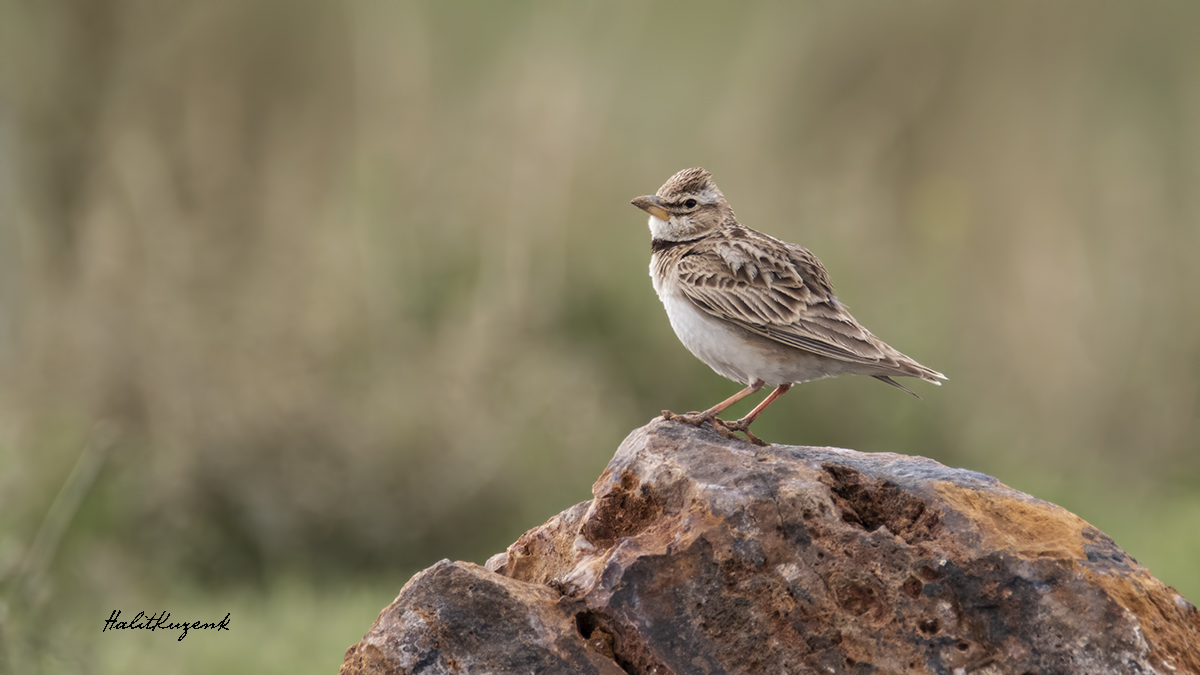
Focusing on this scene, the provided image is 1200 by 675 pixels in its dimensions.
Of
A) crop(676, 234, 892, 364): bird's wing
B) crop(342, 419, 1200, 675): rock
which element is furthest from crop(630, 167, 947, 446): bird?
crop(342, 419, 1200, 675): rock

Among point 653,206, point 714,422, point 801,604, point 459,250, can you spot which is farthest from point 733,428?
point 459,250

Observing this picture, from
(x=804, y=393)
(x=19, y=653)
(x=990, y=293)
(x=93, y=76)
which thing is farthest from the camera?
(x=990, y=293)

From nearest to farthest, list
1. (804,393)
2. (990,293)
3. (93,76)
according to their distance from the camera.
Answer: (93,76)
(804,393)
(990,293)

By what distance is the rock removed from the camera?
9.29 feet

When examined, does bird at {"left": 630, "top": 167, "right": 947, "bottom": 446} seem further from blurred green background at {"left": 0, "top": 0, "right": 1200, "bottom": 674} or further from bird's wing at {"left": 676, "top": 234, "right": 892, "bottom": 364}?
blurred green background at {"left": 0, "top": 0, "right": 1200, "bottom": 674}

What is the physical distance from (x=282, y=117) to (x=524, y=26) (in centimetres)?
217

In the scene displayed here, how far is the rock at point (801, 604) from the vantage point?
283 cm

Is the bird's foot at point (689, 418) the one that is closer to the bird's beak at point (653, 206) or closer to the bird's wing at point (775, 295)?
the bird's wing at point (775, 295)

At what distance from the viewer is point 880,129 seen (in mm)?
8742

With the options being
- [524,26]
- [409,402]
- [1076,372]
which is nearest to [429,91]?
[524,26]

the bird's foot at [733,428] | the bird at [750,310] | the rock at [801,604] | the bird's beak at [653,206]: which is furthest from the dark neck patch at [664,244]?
the rock at [801,604]

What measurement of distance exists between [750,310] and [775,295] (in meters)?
0.13

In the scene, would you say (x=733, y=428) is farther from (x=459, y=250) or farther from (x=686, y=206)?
(x=459, y=250)

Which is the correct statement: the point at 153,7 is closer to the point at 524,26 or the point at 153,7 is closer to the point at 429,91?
the point at 429,91
